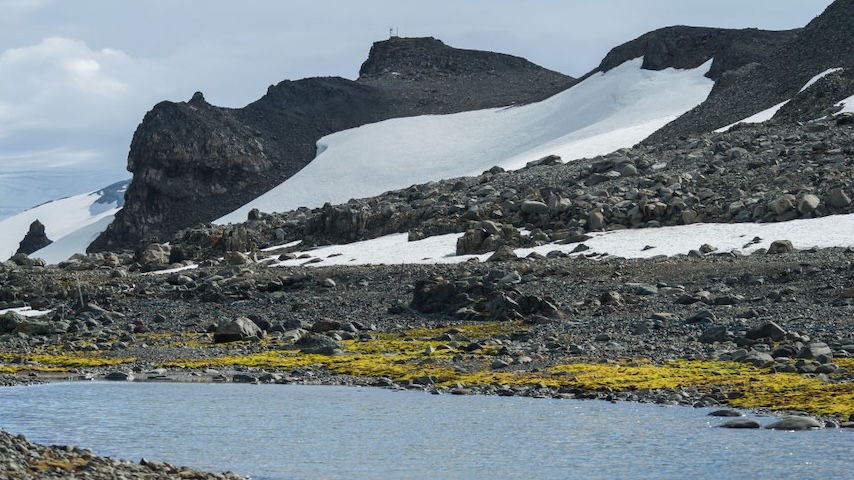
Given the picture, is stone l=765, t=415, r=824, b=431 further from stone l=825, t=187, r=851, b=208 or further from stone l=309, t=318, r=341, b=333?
stone l=825, t=187, r=851, b=208

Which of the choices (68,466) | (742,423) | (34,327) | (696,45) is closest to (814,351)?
(742,423)

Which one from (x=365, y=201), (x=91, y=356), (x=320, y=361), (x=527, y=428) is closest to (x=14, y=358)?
(x=91, y=356)

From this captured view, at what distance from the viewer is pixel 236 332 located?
51.4 meters

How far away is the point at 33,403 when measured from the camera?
3553 cm

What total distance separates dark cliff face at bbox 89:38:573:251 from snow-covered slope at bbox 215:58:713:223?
15.7 feet

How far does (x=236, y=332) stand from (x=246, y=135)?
3736 inches

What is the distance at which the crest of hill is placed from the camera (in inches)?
4129

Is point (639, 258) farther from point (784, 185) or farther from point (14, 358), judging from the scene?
point (14, 358)

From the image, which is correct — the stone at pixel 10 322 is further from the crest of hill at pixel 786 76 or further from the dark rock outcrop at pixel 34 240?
the dark rock outcrop at pixel 34 240

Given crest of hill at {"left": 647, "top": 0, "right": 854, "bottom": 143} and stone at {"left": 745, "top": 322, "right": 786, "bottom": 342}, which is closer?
stone at {"left": 745, "top": 322, "right": 786, "bottom": 342}

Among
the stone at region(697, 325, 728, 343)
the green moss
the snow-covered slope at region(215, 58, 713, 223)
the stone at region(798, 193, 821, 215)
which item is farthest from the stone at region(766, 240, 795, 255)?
the snow-covered slope at region(215, 58, 713, 223)

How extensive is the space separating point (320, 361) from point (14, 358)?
1385 centimetres

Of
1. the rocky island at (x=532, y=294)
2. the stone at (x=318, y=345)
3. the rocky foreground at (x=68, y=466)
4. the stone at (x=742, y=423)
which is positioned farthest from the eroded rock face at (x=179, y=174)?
the rocky foreground at (x=68, y=466)

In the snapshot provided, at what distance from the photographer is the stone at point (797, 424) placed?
89.8ft
